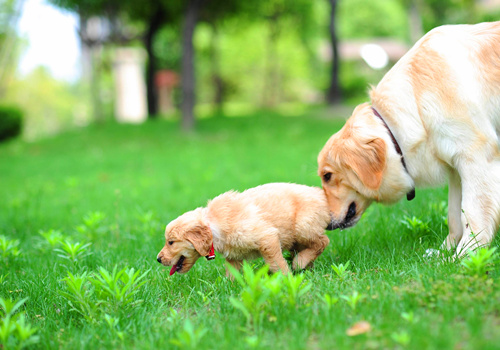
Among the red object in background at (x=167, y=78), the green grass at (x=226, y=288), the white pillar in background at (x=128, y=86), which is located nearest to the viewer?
the green grass at (x=226, y=288)

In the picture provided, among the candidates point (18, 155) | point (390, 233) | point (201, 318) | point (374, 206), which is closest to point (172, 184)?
point (374, 206)

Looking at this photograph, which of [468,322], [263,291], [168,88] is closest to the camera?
[468,322]

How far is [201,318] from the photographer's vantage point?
10.2ft

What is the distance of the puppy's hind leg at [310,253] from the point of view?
156 inches

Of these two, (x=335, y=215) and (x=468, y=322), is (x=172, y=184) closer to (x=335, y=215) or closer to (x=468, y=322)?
(x=335, y=215)

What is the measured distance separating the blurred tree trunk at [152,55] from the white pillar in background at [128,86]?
3.47m

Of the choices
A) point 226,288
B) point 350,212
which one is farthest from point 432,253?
point 226,288

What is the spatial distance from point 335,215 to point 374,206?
7.84ft

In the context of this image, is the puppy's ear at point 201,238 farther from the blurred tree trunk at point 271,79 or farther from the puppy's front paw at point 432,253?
the blurred tree trunk at point 271,79

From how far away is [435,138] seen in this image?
375 centimetres

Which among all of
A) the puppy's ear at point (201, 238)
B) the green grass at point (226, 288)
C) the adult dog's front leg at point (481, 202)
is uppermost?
the adult dog's front leg at point (481, 202)

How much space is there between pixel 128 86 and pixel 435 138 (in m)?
30.3

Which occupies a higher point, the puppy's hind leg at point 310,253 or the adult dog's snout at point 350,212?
the adult dog's snout at point 350,212

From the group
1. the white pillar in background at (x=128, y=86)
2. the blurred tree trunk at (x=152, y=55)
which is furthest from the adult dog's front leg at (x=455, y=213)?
the white pillar in background at (x=128, y=86)
